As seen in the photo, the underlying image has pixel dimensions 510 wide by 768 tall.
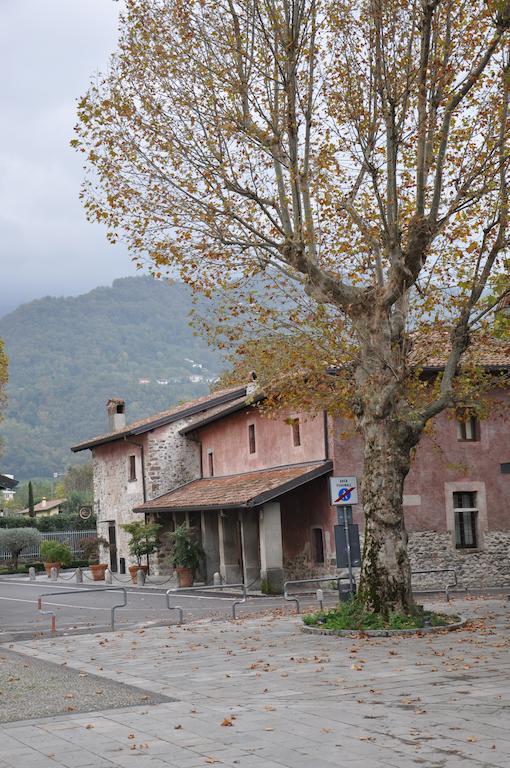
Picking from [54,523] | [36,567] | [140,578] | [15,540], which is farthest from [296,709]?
[54,523]

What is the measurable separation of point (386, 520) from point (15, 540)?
38.7m

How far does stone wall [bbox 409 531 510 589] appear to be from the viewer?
28672mm

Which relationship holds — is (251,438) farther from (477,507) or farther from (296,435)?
(477,507)

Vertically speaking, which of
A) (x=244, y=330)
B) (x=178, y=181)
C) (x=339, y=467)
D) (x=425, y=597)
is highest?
(x=178, y=181)

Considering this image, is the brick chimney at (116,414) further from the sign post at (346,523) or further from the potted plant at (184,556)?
the sign post at (346,523)

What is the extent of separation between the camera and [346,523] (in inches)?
766

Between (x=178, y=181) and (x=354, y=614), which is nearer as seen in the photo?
(x=354, y=614)

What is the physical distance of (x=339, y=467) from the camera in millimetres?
28594

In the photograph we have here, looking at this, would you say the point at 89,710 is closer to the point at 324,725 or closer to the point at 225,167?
the point at 324,725

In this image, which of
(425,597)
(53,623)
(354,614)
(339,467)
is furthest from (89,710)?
(339,467)

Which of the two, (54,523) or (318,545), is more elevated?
(54,523)

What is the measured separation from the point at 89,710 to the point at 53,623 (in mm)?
9544

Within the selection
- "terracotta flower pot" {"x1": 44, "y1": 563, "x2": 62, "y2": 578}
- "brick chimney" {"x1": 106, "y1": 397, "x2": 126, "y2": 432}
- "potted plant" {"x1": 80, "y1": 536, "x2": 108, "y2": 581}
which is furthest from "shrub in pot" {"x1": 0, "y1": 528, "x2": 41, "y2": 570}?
"brick chimney" {"x1": 106, "y1": 397, "x2": 126, "y2": 432}

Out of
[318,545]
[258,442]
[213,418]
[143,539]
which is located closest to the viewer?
[318,545]
